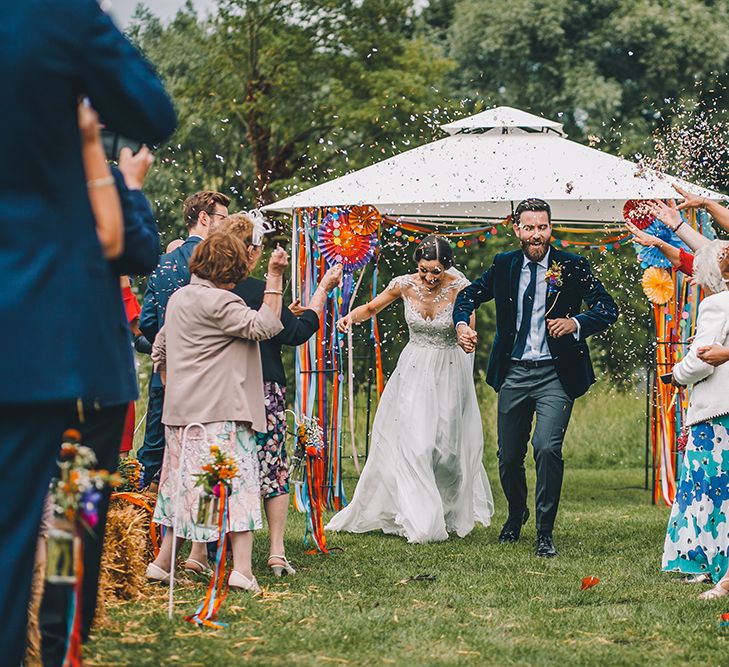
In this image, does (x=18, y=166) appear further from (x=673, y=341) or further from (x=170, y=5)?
(x=170, y=5)

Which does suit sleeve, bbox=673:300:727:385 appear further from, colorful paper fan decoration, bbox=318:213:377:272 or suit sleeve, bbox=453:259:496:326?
colorful paper fan decoration, bbox=318:213:377:272

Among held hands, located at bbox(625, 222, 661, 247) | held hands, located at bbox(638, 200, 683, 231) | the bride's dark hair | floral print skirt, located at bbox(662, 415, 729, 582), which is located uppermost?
the bride's dark hair

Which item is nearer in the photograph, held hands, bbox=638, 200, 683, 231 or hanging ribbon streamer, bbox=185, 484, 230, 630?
hanging ribbon streamer, bbox=185, 484, 230, 630

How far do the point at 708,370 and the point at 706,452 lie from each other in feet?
1.64

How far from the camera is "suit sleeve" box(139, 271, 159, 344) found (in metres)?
6.86

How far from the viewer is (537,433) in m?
7.75

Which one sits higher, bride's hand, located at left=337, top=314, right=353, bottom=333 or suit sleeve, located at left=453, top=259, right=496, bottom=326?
suit sleeve, located at left=453, top=259, right=496, bottom=326

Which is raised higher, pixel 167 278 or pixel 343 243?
pixel 343 243

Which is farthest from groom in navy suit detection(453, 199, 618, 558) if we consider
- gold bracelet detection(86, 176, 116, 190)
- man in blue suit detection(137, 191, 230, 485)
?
gold bracelet detection(86, 176, 116, 190)

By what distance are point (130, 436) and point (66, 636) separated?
4.15 metres

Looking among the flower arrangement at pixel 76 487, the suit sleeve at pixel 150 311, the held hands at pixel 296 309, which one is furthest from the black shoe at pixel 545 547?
the flower arrangement at pixel 76 487

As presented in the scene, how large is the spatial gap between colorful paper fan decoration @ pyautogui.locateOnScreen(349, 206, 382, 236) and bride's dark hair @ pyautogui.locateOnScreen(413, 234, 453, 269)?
54 cm

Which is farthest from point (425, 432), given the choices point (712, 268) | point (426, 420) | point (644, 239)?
point (712, 268)

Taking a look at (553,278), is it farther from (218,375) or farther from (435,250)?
(218,375)
